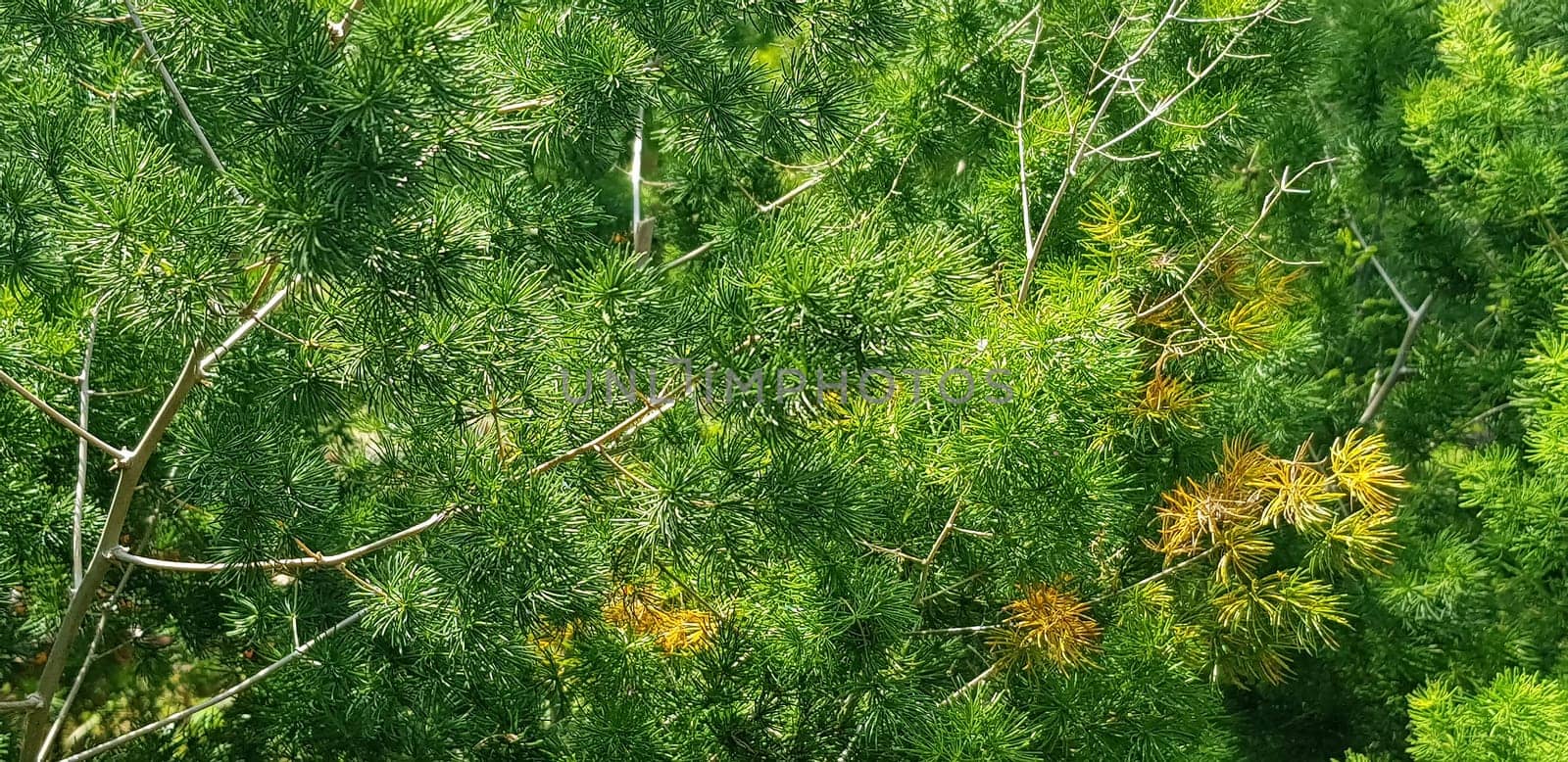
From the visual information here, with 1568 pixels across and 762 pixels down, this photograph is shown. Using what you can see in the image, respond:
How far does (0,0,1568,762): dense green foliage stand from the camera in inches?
55.4

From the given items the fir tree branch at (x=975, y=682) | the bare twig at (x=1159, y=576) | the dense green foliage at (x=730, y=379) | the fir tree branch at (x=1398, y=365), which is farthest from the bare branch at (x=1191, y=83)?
the fir tree branch at (x=1398, y=365)

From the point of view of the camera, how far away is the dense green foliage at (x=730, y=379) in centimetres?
141

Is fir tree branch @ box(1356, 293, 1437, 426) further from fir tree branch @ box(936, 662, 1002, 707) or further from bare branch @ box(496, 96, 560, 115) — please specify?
bare branch @ box(496, 96, 560, 115)

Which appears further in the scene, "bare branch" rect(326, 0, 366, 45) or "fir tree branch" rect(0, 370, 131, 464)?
"fir tree branch" rect(0, 370, 131, 464)

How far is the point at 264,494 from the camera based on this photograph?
5.90ft

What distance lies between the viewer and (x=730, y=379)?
57.1 inches

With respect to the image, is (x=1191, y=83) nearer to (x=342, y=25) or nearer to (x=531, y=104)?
(x=531, y=104)

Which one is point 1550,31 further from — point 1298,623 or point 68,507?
point 68,507

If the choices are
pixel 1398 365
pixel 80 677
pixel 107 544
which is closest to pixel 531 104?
pixel 107 544

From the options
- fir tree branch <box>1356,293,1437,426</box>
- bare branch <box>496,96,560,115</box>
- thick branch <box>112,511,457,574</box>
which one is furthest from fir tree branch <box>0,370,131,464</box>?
fir tree branch <box>1356,293,1437,426</box>

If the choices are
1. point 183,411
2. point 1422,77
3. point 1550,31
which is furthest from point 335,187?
point 1550,31

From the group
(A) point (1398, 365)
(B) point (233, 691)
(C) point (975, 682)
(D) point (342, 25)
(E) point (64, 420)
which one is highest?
(D) point (342, 25)

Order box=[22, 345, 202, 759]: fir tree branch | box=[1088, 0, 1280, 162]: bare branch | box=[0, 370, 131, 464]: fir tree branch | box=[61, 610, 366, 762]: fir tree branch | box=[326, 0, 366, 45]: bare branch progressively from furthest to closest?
box=[1088, 0, 1280, 162]: bare branch
box=[61, 610, 366, 762]: fir tree branch
box=[22, 345, 202, 759]: fir tree branch
box=[0, 370, 131, 464]: fir tree branch
box=[326, 0, 366, 45]: bare branch

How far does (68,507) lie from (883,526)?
1.37 meters
